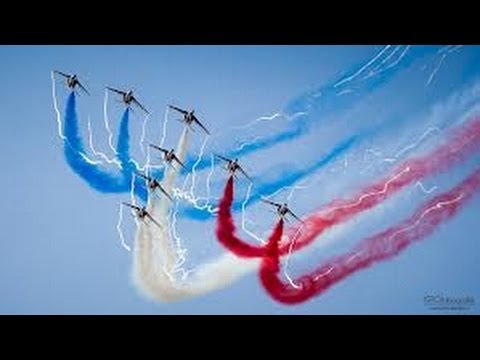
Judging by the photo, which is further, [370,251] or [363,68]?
[363,68]

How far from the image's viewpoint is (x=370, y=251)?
374 cm

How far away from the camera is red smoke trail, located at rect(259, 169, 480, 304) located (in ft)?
12.2

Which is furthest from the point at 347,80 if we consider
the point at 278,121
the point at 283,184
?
the point at 283,184

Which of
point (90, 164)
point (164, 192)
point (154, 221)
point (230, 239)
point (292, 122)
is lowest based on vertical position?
point (230, 239)

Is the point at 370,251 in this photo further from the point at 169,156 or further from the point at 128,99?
the point at 128,99

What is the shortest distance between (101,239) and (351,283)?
1387 mm

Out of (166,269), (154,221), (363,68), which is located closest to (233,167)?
(154,221)

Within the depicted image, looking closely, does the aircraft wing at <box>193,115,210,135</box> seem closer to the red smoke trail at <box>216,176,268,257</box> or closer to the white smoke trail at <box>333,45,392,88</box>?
the red smoke trail at <box>216,176,268,257</box>

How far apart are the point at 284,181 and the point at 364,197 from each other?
1.48 ft

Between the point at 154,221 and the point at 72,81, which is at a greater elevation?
the point at 72,81

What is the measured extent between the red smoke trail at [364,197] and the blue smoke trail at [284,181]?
0.10m

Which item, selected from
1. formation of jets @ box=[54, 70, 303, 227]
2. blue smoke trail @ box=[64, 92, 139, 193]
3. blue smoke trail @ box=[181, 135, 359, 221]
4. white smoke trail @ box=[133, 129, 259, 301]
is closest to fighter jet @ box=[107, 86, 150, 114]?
formation of jets @ box=[54, 70, 303, 227]

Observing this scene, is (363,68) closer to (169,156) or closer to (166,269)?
(169,156)
